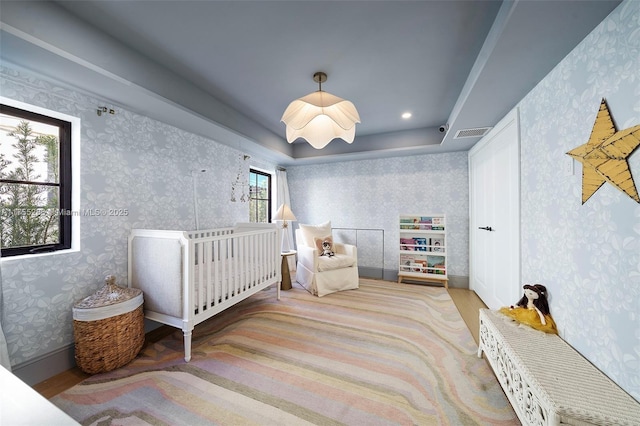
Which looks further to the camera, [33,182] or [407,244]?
[407,244]

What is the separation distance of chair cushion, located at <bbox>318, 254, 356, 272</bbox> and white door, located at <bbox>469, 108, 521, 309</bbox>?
5.38 ft

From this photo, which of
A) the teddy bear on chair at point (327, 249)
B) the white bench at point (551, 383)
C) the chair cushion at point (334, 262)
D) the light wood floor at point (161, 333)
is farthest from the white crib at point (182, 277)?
the white bench at point (551, 383)

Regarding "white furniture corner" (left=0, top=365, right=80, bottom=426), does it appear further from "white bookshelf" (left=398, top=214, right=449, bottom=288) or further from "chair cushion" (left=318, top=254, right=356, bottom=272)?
"white bookshelf" (left=398, top=214, right=449, bottom=288)

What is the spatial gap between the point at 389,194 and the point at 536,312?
2538 millimetres

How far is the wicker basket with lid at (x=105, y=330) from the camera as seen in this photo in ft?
5.24

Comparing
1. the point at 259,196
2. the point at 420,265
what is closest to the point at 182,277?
the point at 259,196

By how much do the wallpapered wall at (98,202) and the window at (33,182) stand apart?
0.13 m

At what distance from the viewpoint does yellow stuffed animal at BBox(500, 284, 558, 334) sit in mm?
1499

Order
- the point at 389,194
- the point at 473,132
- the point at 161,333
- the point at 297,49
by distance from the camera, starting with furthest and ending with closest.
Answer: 1. the point at 389,194
2. the point at 473,132
3. the point at 161,333
4. the point at 297,49

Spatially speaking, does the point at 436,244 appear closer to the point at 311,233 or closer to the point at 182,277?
the point at 311,233

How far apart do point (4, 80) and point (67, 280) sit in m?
1.34

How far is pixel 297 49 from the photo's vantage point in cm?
168

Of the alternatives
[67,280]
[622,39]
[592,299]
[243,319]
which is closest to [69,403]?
[67,280]

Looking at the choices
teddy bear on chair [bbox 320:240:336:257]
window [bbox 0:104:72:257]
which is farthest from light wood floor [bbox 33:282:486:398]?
teddy bear on chair [bbox 320:240:336:257]
